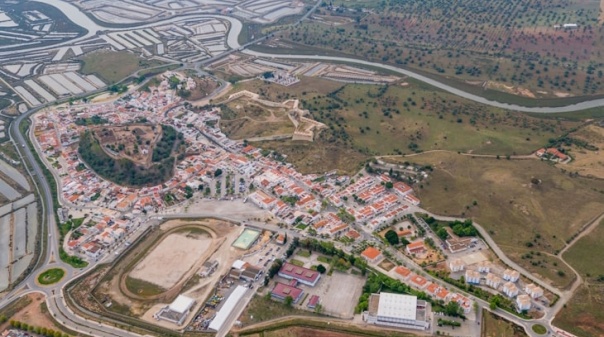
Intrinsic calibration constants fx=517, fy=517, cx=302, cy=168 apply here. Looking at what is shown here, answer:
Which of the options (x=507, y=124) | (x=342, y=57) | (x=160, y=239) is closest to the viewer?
(x=160, y=239)

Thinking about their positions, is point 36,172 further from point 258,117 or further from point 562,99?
point 562,99

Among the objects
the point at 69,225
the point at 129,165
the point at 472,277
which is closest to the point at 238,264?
the point at 69,225

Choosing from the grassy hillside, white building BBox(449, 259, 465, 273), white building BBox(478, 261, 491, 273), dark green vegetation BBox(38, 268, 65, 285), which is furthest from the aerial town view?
white building BBox(478, 261, 491, 273)

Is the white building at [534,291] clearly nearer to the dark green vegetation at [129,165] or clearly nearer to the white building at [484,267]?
the white building at [484,267]

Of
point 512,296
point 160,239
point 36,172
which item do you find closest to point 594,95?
point 512,296

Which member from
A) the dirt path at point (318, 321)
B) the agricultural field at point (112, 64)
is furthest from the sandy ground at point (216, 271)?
the agricultural field at point (112, 64)
